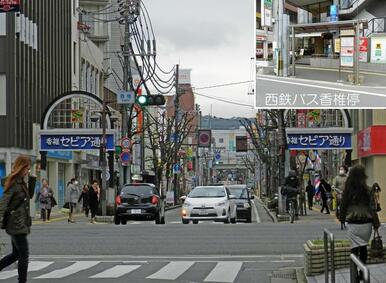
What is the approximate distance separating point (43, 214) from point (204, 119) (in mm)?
93372

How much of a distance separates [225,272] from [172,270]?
106cm

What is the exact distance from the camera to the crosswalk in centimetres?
1298

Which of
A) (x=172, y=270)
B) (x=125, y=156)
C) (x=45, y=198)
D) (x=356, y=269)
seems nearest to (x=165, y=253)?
(x=172, y=270)

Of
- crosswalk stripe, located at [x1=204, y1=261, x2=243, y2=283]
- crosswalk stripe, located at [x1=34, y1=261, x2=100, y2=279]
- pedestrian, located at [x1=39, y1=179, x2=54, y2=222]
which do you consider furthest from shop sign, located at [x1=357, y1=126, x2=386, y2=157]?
crosswalk stripe, located at [x1=34, y1=261, x2=100, y2=279]

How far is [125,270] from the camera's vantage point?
14172mm

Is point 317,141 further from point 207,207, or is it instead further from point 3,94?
point 3,94

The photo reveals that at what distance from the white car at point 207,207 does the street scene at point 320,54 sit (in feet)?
64.7

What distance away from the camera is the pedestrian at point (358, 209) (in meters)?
10.4

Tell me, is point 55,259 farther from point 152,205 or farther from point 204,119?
point 204,119

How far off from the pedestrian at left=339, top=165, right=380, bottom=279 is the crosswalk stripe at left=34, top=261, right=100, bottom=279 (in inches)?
213

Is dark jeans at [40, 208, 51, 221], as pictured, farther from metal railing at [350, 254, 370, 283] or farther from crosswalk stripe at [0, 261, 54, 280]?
metal railing at [350, 254, 370, 283]

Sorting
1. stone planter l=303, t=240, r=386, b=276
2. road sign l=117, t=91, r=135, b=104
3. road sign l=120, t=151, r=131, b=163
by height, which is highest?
road sign l=117, t=91, r=135, b=104

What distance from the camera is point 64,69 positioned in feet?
166

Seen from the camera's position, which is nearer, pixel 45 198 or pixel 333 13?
pixel 333 13
